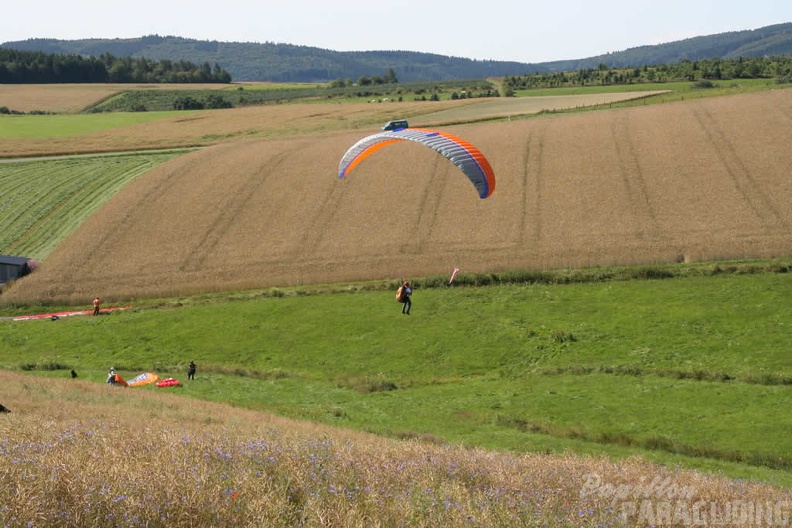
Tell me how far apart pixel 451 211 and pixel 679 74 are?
223 ft

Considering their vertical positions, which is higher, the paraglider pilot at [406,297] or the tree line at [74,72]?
the tree line at [74,72]

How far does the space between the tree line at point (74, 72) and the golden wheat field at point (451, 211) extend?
422 ft

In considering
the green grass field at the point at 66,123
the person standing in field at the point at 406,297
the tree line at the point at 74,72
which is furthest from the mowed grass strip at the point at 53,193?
the tree line at the point at 74,72

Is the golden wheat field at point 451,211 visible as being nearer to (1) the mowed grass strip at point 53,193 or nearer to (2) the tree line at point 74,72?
(1) the mowed grass strip at point 53,193

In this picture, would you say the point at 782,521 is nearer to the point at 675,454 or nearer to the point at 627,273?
the point at 675,454

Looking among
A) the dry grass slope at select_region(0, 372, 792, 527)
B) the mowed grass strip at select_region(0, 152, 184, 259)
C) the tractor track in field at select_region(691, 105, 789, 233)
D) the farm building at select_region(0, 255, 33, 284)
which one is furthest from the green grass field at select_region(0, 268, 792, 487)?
the mowed grass strip at select_region(0, 152, 184, 259)

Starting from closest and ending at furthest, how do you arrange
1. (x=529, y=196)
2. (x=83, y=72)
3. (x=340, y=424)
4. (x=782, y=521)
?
1. (x=782, y=521)
2. (x=340, y=424)
3. (x=529, y=196)
4. (x=83, y=72)

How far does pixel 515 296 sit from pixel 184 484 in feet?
86.5

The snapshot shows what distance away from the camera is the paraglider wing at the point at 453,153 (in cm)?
3129

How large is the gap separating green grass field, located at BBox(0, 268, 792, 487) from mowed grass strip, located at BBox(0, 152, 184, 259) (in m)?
15.8

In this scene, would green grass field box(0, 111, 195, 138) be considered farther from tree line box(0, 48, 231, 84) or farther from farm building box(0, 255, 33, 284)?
tree line box(0, 48, 231, 84)

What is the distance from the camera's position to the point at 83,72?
184m

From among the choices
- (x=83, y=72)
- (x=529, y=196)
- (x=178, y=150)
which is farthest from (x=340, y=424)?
(x=83, y=72)

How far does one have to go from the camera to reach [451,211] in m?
49.0
